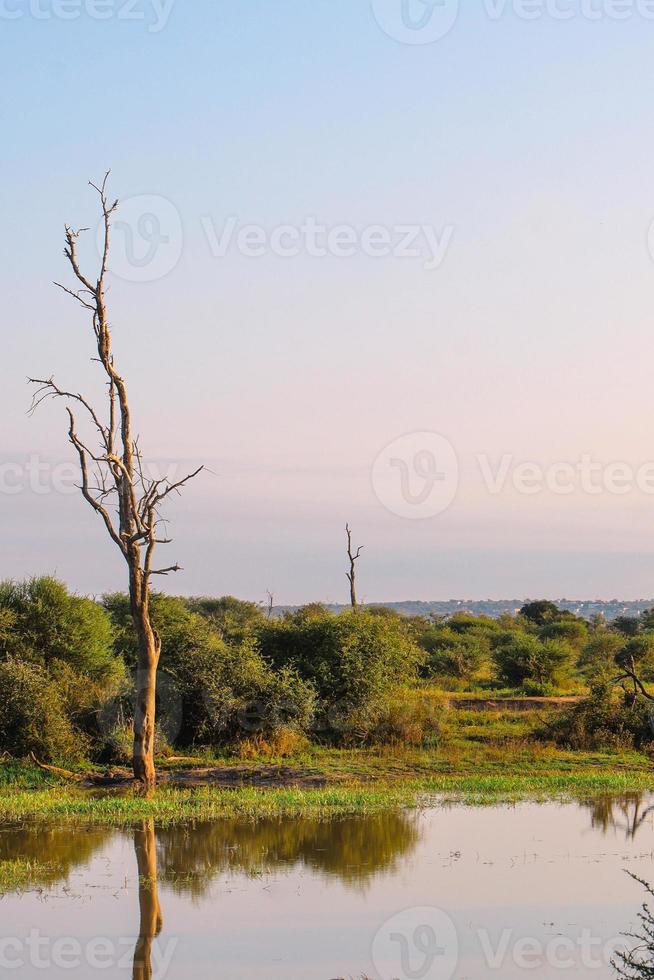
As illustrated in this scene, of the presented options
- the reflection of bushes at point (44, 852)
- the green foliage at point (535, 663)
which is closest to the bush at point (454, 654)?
the green foliage at point (535, 663)

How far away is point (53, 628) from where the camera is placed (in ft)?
74.6

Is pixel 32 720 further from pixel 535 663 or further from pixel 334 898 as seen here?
pixel 535 663

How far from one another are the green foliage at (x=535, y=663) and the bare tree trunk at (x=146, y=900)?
62.9 ft

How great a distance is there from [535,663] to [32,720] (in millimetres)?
17346

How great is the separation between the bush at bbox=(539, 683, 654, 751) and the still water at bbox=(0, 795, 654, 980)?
20.2ft

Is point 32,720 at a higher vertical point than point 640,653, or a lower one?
lower

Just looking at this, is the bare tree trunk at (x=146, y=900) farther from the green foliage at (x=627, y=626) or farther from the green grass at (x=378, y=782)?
the green foliage at (x=627, y=626)

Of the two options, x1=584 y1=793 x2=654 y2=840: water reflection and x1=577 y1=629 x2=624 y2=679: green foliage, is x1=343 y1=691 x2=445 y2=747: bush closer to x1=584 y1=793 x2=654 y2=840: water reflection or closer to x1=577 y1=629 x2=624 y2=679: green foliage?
x1=584 y1=793 x2=654 y2=840: water reflection

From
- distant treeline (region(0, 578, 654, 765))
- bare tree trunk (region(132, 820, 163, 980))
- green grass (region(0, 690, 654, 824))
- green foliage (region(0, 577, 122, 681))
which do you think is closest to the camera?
bare tree trunk (region(132, 820, 163, 980))

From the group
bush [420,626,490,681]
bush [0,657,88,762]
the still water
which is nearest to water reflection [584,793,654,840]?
the still water

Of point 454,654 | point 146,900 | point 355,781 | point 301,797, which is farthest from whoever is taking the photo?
point 454,654

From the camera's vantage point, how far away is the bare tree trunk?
32.2 feet

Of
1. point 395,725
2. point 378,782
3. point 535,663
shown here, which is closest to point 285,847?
point 378,782

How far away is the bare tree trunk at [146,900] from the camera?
32.2 ft
